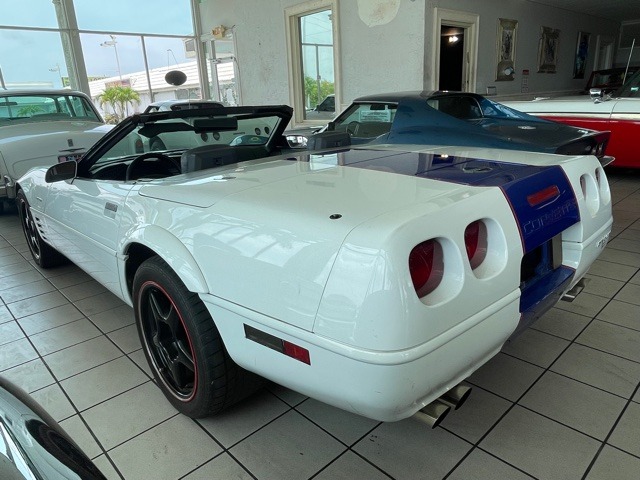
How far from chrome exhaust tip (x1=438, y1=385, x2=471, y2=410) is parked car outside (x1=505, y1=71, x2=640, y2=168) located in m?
5.82

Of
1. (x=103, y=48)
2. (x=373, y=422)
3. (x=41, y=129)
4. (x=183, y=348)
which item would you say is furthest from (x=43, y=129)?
(x=103, y=48)

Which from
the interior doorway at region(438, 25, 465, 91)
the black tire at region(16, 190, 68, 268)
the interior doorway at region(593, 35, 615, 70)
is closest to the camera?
the black tire at region(16, 190, 68, 268)

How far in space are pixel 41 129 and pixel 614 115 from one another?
7.26 meters

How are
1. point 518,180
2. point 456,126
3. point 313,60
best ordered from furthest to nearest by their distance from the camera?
point 313,60
point 456,126
point 518,180

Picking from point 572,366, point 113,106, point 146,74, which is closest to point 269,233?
point 572,366

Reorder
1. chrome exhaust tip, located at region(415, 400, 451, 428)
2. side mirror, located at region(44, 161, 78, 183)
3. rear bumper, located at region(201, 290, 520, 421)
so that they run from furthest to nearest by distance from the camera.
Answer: side mirror, located at region(44, 161, 78, 183), chrome exhaust tip, located at region(415, 400, 451, 428), rear bumper, located at region(201, 290, 520, 421)

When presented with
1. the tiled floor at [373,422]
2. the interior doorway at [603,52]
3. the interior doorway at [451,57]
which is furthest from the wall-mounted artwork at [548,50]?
the tiled floor at [373,422]

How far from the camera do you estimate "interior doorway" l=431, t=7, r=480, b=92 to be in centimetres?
748

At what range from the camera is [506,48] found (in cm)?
917

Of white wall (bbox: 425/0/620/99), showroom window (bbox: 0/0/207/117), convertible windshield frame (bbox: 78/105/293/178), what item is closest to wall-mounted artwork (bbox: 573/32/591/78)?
white wall (bbox: 425/0/620/99)

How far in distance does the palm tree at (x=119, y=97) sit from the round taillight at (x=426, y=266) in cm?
1691

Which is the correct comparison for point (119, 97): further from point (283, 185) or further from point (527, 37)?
point (283, 185)

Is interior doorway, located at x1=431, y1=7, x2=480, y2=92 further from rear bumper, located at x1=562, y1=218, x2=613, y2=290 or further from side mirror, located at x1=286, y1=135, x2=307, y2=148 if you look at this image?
rear bumper, located at x1=562, y1=218, x2=613, y2=290

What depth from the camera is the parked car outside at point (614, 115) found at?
19.4 feet
